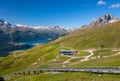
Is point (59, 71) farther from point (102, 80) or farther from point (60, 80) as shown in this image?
point (102, 80)

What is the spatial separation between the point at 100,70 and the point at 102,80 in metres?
12.4

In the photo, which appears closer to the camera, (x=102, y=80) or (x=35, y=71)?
(x=102, y=80)

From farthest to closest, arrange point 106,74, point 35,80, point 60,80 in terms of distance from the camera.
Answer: point 35,80 → point 60,80 → point 106,74

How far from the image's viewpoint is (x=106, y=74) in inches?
2889

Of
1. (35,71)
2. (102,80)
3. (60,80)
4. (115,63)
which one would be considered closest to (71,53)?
(35,71)

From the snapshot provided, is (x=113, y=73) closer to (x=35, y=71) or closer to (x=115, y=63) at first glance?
(x=115, y=63)

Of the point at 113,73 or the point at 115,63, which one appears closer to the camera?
the point at 113,73

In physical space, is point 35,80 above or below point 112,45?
below

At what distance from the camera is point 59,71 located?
10419 cm

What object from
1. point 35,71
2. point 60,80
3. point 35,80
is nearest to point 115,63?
point 60,80

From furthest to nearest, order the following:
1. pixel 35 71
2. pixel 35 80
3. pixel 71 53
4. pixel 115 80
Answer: pixel 71 53 < pixel 35 71 < pixel 35 80 < pixel 115 80

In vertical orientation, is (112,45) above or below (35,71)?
above

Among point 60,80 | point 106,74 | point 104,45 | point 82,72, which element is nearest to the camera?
point 106,74

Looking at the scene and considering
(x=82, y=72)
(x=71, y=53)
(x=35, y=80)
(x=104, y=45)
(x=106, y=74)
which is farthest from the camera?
(x=104, y=45)
